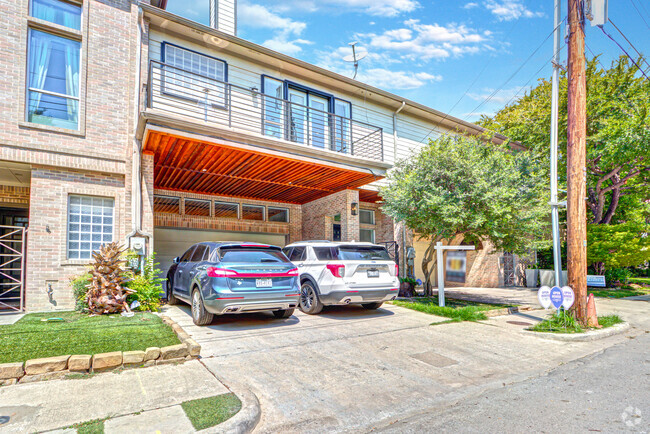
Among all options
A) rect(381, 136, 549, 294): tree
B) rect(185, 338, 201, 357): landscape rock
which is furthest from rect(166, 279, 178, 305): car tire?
rect(381, 136, 549, 294): tree

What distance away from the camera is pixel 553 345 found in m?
6.89

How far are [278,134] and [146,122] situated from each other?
190 inches

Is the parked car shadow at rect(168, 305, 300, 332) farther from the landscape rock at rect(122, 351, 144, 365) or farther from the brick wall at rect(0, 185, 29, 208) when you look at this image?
the brick wall at rect(0, 185, 29, 208)

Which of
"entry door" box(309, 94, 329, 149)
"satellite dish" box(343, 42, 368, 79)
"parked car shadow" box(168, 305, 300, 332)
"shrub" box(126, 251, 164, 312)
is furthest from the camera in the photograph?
"satellite dish" box(343, 42, 368, 79)

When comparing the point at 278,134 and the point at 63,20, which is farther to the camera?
the point at 278,134

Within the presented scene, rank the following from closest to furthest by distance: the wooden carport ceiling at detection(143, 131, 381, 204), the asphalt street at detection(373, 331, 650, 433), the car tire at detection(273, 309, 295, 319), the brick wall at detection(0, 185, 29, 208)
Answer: the asphalt street at detection(373, 331, 650, 433) → the car tire at detection(273, 309, 295, 319) → the wooden carport ceiling at detection(143, 131, 381, 204) → the brick wall at detection(0, 185, 29, 208)

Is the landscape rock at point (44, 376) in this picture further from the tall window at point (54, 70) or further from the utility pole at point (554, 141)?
the utility pole at point (554, 141)

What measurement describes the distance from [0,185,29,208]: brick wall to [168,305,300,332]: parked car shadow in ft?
22.3

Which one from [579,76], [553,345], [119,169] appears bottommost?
[553,345]

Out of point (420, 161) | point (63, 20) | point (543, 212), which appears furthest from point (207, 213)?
point (543, 212)

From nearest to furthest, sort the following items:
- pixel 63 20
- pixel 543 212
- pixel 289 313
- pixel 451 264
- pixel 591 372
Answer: pixel 591 372 < pixel 289 313 < pixel 63 20 < pixel 543 212 < pixel 451 264

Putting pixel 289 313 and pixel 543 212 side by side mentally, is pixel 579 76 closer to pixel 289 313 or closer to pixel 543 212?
pixel 543 212

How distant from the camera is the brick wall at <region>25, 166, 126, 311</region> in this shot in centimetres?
859

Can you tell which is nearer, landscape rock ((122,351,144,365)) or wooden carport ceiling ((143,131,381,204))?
landscape rock ((122,351,144,365))
